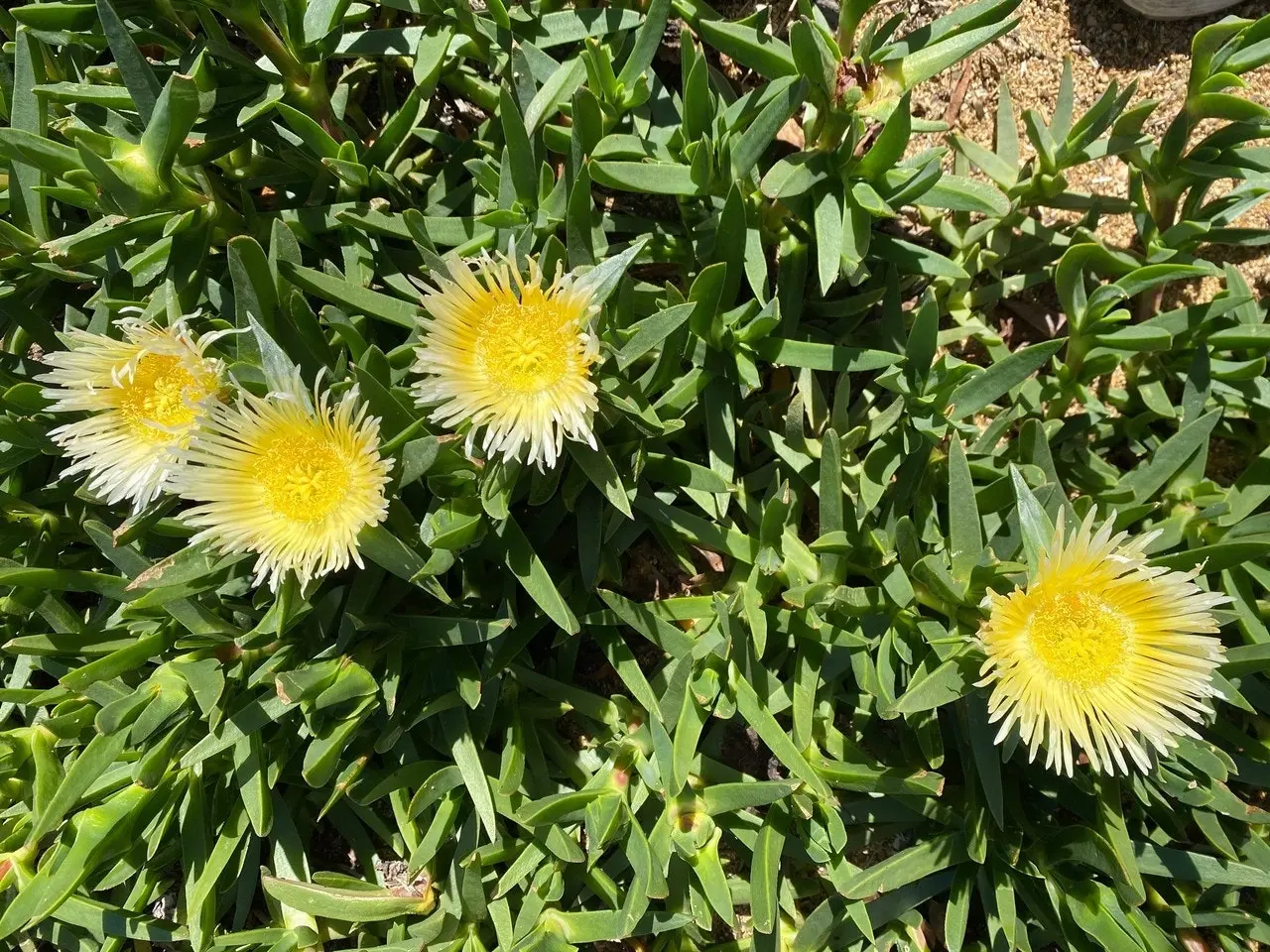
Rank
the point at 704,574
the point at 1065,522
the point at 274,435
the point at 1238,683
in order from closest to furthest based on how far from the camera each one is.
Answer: the point at 274,435, the point at 1065,522, the point at 1238,683, the point at 704,574

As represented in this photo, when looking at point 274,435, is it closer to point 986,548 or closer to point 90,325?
point 90,325

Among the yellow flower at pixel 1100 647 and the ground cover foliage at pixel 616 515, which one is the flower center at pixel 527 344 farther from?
the yellow flower at pixel 1100 647

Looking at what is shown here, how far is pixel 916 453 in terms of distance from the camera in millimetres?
1217

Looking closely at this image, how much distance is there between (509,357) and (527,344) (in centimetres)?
2

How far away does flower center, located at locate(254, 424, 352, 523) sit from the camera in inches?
37.7

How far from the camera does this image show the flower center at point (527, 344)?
3.11 ft

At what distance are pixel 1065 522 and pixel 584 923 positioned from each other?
0.81 meters

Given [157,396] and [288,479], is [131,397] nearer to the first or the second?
[157,396]

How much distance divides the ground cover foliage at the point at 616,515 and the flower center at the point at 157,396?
0.37ft

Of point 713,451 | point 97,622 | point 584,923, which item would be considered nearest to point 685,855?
point 584,923

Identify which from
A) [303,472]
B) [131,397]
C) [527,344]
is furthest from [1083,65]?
[131,397]

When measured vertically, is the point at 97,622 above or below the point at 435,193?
below

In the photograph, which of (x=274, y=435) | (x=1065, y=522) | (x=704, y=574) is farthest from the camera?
(x=704, y=574)

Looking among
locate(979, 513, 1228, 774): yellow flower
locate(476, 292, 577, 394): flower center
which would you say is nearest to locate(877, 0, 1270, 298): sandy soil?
locate(979, 513, 1228, 774): yellow flower
